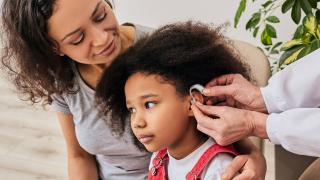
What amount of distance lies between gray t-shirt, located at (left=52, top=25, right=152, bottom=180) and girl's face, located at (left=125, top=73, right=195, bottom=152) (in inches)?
10.0

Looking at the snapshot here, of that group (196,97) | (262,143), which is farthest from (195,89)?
(262,143)

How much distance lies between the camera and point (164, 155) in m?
1.11

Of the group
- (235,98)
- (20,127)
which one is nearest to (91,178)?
(235,98)

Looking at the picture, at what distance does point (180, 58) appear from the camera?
3.12ft

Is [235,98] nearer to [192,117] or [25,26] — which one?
[192,117]

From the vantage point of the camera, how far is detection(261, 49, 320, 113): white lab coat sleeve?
1.05 meters

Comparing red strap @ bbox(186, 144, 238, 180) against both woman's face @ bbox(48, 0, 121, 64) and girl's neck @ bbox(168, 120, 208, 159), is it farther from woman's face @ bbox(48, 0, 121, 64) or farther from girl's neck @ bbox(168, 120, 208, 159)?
woman's face @ bbox(48, 0, 121, 64)

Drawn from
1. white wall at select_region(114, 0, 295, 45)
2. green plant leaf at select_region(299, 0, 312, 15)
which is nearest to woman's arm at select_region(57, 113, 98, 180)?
green plant leaf at select_region(299, 0, 312, 15)

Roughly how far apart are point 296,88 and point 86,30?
0.52 metres

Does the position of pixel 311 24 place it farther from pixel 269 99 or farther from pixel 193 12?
pixel 193 12

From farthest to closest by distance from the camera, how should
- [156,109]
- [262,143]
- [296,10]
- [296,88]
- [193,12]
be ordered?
[193,12]
[296,10]
[262,143]
[296,88]
[156,109]

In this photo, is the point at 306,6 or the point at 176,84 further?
the point at 306,6

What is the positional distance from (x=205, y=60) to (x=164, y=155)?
276 millimetres

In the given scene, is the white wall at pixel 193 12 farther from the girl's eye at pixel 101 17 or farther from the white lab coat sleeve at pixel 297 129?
the white lab coat sleeve at pixel 297 129
